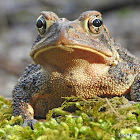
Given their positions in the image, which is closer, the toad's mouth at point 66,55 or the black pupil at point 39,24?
the toad's mouth at point 66,55

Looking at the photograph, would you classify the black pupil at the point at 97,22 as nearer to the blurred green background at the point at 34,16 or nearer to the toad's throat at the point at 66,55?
the toad's throat at the point at 66,55

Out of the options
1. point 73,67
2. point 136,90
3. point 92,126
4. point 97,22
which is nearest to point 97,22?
point 97,22

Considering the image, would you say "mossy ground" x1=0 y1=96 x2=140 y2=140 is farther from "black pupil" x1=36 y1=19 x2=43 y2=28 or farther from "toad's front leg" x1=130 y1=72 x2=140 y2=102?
"black pupil" x1=36 y1=19 x2=43 y2=28

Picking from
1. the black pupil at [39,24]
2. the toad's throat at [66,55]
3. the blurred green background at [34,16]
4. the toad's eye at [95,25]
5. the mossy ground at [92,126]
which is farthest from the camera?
the blurred green background at [34,16]

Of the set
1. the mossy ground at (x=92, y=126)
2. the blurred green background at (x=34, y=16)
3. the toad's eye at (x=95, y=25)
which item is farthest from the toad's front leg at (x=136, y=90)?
the blurred green background at (x=34, y=16)

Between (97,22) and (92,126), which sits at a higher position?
(97,22)

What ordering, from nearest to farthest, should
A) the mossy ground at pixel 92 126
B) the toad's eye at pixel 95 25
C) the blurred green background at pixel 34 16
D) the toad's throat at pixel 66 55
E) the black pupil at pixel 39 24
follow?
the mossy ground at pixel 92 126
the toad's throat at pixel 66 55
the toad's eye at pixel 95 25
the black pupil at pixel 39 24
the blurred green background at pixel 34 16

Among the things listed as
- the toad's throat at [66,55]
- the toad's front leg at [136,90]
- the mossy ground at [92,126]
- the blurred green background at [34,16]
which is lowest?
the mossy ground at [92,126]

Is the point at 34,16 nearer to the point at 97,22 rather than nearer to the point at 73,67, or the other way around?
the point at 97,22
